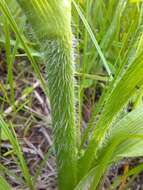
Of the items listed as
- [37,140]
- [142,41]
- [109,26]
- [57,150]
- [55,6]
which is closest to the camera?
[55,6]

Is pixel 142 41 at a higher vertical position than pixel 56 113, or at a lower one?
higher

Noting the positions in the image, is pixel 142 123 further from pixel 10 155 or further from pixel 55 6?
pixel 10 155

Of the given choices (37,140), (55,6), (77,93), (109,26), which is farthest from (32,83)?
(55,6)

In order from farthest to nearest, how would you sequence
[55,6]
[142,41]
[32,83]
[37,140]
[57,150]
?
[32,83] < [37,140] < [57,150] < [142,41] < [55,6]

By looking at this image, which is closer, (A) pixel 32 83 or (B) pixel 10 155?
(B) pixel 10 155

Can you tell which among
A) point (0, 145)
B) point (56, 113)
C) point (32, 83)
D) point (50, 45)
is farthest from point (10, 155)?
point (50, 45)

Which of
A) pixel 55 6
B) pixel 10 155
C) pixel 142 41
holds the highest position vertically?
pixel 55 6

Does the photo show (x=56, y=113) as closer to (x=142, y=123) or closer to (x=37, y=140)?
(x=142, y=123)
